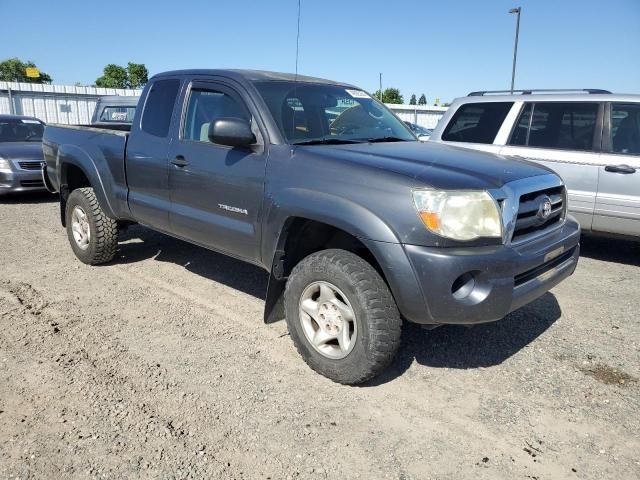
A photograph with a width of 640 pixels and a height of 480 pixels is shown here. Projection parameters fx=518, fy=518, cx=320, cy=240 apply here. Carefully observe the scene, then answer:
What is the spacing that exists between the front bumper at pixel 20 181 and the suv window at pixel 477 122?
6963mm

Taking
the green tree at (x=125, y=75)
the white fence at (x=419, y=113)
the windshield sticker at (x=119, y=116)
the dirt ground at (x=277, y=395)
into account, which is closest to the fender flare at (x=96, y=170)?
the dirt ground at (x=277, y=395)

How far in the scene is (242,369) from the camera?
3.31m

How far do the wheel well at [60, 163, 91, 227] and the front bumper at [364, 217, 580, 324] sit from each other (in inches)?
162

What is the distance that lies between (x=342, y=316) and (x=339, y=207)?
647mm

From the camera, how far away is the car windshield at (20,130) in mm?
10008

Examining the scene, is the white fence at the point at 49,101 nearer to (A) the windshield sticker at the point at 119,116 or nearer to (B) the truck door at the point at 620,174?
(A) the windshield sticker at the point at 119,116

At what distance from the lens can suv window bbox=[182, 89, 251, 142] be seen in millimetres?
3857

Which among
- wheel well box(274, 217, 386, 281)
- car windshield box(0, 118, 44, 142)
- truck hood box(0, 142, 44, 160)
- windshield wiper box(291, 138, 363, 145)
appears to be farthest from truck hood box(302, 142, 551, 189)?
car windshield box(0, 118, 44, 142)

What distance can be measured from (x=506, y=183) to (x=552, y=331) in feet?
5.35

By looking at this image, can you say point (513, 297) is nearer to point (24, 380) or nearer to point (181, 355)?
point (181, 355)

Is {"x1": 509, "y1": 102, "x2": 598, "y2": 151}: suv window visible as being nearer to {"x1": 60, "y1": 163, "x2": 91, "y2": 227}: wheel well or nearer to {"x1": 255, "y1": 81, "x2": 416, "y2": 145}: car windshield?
{"x1": 255, "y1": 81, "x2": 416, "y2": 145}: car windshield

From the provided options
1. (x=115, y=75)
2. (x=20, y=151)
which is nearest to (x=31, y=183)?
(x=20, y=151)

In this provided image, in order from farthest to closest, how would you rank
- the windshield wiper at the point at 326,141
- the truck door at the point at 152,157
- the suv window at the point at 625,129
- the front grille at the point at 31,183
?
the front grille at the point at 31,183
the suv window at the point at 625,129
the truck door at the point at 152,157
the windshield wiper at the point at 326,141

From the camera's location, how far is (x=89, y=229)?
17.0 ft
